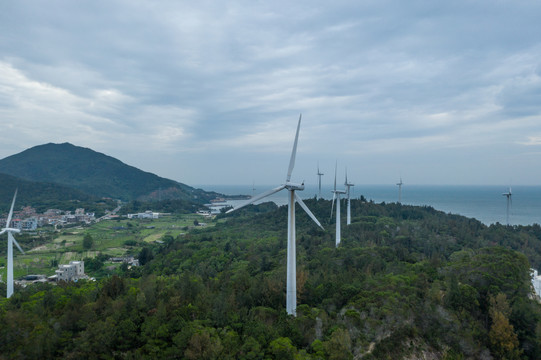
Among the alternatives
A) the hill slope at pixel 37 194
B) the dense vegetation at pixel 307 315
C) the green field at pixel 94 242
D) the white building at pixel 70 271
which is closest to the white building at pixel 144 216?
the green field at pixel 94 242

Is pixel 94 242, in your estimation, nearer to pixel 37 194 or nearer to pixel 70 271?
pixel 70 271

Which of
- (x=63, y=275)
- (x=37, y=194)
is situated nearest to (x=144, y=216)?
(x=37, y=194)

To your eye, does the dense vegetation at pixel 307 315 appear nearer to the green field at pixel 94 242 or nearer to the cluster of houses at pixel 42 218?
the green field at pixel 94 242

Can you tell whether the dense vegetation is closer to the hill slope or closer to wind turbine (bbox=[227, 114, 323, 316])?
wind turbine (bbox=[227, 114, 323, 316])

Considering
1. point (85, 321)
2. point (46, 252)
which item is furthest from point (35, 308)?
point (46, 252)

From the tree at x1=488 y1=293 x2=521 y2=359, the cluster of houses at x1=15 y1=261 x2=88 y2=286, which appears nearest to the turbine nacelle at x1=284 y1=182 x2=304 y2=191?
the tree at x1=488 y1=293 x2=521 y2=359
